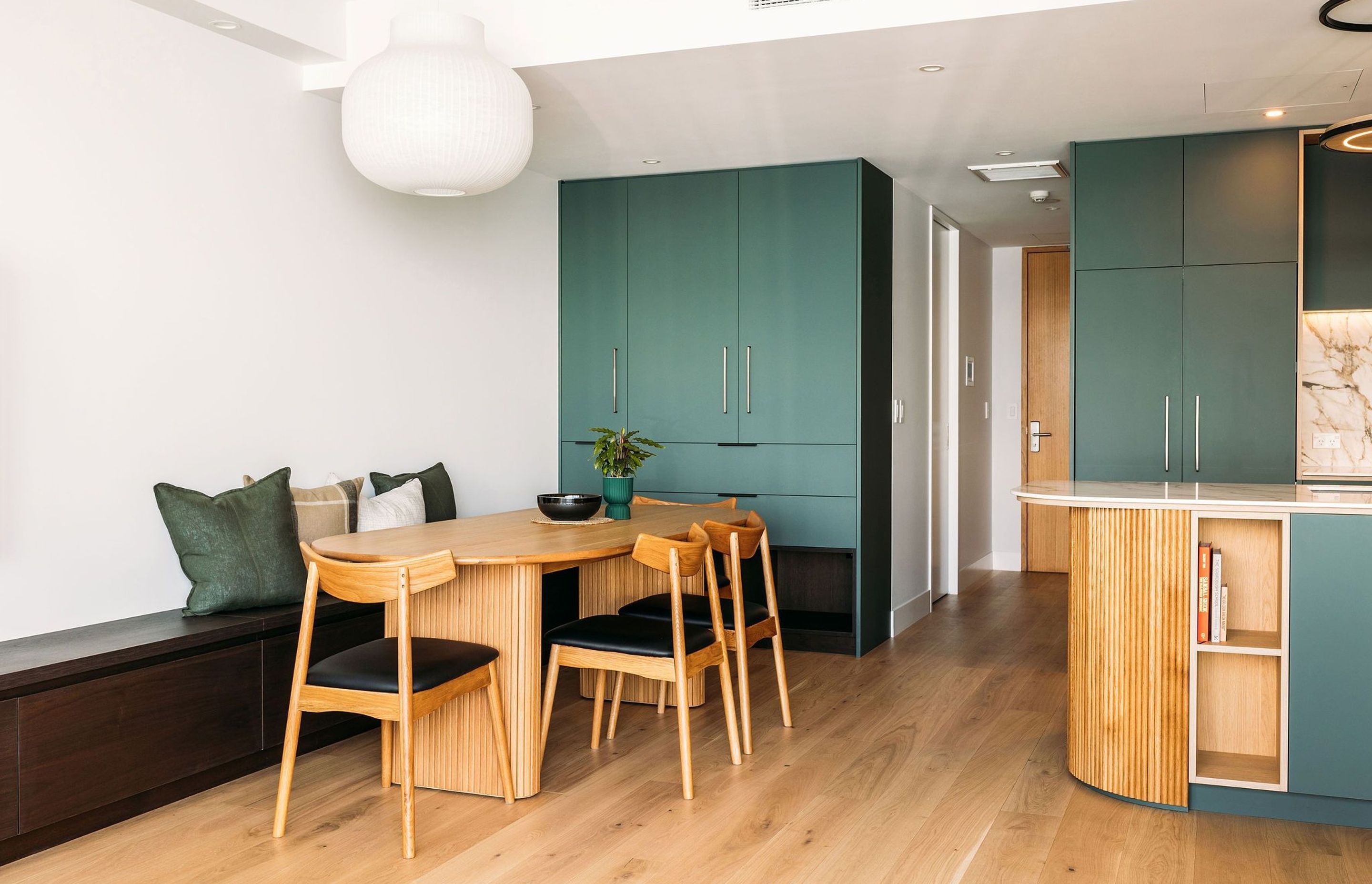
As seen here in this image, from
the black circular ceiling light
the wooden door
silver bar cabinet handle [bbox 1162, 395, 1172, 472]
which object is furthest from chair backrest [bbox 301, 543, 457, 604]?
the wooden door

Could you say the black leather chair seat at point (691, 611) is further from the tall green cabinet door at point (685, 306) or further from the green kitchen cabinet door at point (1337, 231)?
the green kitchen cabinet door at point (1337, 231)

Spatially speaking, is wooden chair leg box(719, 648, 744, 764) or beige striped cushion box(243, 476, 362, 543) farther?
beige striped cushion box(243, 476, 362, 543)

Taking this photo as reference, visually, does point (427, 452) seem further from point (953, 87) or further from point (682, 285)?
point (953, 87)

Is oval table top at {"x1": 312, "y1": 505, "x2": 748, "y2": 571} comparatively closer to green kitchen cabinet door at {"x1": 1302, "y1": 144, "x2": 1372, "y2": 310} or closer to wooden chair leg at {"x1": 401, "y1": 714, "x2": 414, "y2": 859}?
wooden chair leg at {"x1": 401, "y1": 714, "x2": 414, "y2": 859}

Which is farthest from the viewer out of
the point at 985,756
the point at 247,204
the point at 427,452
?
the point at 427,452

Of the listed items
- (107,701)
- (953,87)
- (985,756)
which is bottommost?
(985,756)

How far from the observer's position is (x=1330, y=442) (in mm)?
5223

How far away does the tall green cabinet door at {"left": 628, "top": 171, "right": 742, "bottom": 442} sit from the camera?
566cm

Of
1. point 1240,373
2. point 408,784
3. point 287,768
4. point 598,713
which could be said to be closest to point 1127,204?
point 1240,373

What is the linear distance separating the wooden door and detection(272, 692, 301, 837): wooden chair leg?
20.8ft

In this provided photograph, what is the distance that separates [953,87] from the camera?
4195 mm

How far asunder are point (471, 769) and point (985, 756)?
168 cm

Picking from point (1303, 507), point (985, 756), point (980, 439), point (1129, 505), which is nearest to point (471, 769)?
point (985, 756)

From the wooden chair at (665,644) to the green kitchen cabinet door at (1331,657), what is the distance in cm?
162
